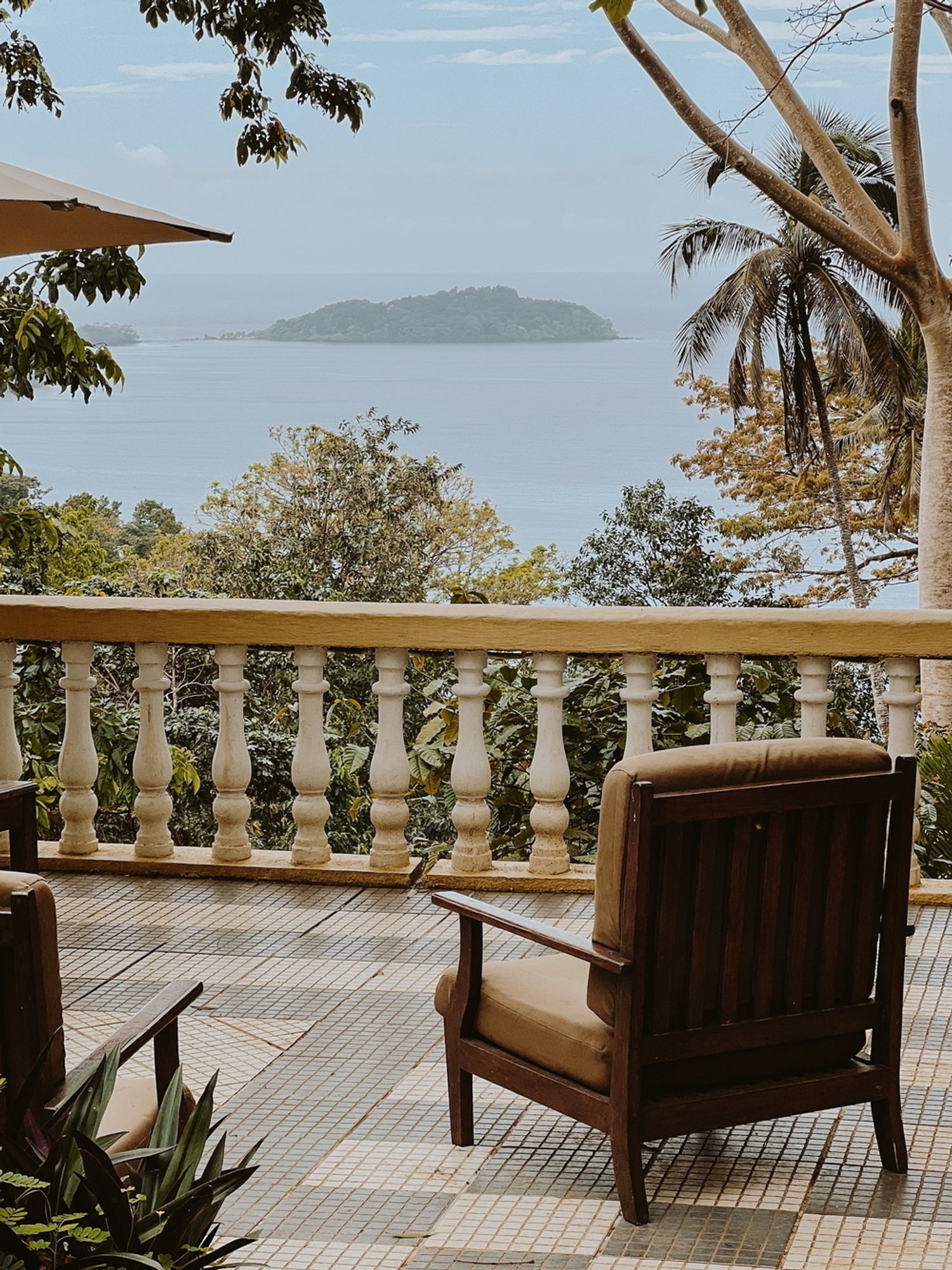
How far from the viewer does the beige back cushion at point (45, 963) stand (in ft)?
6.91

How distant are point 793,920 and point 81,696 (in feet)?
9.64

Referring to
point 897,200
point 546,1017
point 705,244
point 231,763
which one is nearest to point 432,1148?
point 546,1017

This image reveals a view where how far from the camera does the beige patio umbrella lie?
392 centimetres

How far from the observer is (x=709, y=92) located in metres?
72.1

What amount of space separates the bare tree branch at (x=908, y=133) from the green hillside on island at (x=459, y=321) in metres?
35.1

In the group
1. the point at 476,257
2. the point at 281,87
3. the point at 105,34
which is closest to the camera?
the point at 281,87

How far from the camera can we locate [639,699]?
4.81m

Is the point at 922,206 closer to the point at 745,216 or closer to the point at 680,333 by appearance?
the point at 680,333

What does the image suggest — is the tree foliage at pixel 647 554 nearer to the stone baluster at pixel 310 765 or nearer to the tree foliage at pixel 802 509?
the tree foliage at pixel 802 509

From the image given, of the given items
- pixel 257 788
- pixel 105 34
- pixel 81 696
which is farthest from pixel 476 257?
pixel 81 696

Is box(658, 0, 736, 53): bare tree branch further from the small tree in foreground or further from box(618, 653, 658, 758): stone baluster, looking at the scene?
box(618, 653, 658, 758): stone baluster

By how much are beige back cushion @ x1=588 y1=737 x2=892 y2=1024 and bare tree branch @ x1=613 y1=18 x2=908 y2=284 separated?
12.6 m

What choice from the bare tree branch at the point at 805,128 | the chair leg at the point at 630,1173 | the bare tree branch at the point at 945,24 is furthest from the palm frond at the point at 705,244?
the chair leg at the point at 630,1173

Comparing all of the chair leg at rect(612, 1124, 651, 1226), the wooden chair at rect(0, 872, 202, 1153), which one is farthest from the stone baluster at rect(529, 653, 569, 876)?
the wooden chair at rect(0, 872, 202, 1153)
